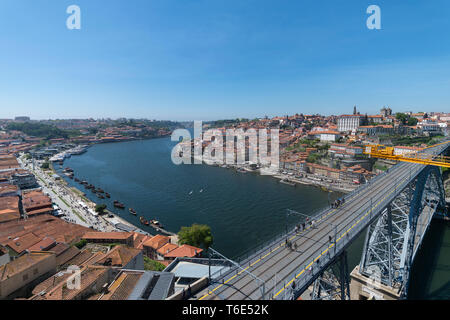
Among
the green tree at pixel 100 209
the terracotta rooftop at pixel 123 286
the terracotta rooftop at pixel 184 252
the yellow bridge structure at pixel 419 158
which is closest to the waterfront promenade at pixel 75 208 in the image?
the green tree at pixel 100 209

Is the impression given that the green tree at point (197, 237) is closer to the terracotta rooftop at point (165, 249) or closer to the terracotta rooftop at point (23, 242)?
the terracotta rooftop at point (165, 249)

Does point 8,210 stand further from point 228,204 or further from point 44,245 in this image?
point 228,204

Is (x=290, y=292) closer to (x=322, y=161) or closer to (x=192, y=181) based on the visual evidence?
(x=192, y=181)

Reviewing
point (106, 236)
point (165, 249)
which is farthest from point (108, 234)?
point (165, 249)

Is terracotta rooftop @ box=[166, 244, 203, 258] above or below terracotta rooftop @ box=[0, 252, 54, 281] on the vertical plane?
below

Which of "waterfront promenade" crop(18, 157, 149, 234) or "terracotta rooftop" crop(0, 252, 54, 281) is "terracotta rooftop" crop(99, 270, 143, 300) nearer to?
"terracotta rooftop" crop(0, 252, 54, 281)

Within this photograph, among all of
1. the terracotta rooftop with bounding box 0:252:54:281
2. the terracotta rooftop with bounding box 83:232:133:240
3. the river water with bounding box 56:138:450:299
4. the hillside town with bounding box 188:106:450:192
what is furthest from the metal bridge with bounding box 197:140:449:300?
the hillside town with bounding box 188:106:450:192
